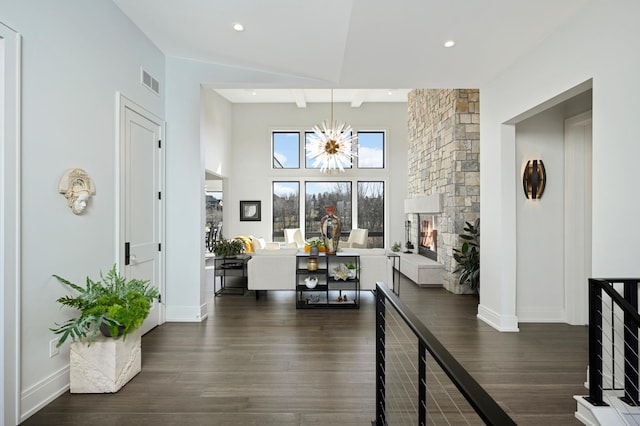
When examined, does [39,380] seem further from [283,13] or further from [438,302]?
[438,302]

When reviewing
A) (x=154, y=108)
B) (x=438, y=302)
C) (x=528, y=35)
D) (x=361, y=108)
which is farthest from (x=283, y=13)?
(x=361, y=108)

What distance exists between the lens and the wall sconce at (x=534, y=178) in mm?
4074

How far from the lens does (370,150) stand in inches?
403

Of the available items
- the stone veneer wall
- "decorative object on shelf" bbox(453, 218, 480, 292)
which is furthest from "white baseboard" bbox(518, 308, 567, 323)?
the stone veneer wall

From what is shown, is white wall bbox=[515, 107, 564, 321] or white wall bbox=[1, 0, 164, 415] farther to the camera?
white wall bbox=[515, 107, 564, 321]

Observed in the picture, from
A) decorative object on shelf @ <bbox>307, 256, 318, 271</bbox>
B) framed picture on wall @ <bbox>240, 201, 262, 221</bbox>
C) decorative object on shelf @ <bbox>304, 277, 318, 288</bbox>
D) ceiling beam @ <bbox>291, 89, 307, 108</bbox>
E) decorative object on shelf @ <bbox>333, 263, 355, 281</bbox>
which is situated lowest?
decorative object on shelf @ <bbox>304, 277, 318, 288</bbox>

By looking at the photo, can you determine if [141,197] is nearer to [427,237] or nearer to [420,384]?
[420,384]

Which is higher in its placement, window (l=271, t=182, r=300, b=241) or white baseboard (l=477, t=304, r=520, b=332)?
window (l=271, t=182, r=300, b=241)

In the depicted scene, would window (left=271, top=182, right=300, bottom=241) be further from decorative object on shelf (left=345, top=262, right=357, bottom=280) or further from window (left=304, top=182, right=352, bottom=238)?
decorative object on shelf (left=345, top=262, right=357, bottom=280)

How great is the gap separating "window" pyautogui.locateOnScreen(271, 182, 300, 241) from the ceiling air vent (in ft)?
20.2

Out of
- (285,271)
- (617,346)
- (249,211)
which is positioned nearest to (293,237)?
(249,211)

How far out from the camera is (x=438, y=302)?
5180 millimetres

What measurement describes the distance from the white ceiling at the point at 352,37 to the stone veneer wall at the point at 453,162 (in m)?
1.50

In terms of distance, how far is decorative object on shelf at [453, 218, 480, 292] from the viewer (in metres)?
5.25
